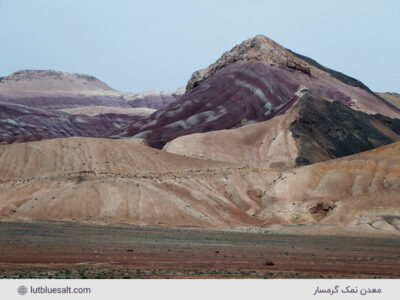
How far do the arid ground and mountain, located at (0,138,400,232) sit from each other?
5.78 metres

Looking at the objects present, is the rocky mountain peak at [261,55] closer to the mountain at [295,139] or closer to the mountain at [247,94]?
the mountain at [247,94]

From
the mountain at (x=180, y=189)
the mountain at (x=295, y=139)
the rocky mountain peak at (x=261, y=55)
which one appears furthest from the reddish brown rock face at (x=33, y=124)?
the mountain at (x=180, y=189)

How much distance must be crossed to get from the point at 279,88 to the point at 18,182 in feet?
282

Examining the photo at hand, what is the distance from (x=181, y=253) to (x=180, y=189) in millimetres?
32182

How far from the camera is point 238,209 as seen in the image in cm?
6769

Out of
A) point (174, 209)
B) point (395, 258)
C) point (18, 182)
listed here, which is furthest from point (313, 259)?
point (18, 182)

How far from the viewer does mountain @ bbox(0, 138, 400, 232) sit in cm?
5941

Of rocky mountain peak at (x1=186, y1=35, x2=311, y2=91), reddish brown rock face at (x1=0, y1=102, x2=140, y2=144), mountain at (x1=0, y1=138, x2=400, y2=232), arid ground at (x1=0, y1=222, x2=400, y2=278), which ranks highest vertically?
rocky mountain peak at (x1=186, y1=35, x2=311, y2=91)

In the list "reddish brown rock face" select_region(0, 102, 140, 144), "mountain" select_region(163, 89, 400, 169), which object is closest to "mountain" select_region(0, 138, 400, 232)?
"mountain" select_region(163, 89, 400, 169)

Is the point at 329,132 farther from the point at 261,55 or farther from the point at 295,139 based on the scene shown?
the point at 261,55

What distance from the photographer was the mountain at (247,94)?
437ft

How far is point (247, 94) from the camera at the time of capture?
472 feet

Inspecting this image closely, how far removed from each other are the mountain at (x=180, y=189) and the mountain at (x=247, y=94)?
4403 cm

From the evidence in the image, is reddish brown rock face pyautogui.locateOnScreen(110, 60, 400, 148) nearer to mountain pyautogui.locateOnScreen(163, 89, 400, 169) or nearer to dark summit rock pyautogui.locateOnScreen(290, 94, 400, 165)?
dark summit rock pyautogui.locateOnScreen(290, 94, 400, 165)
